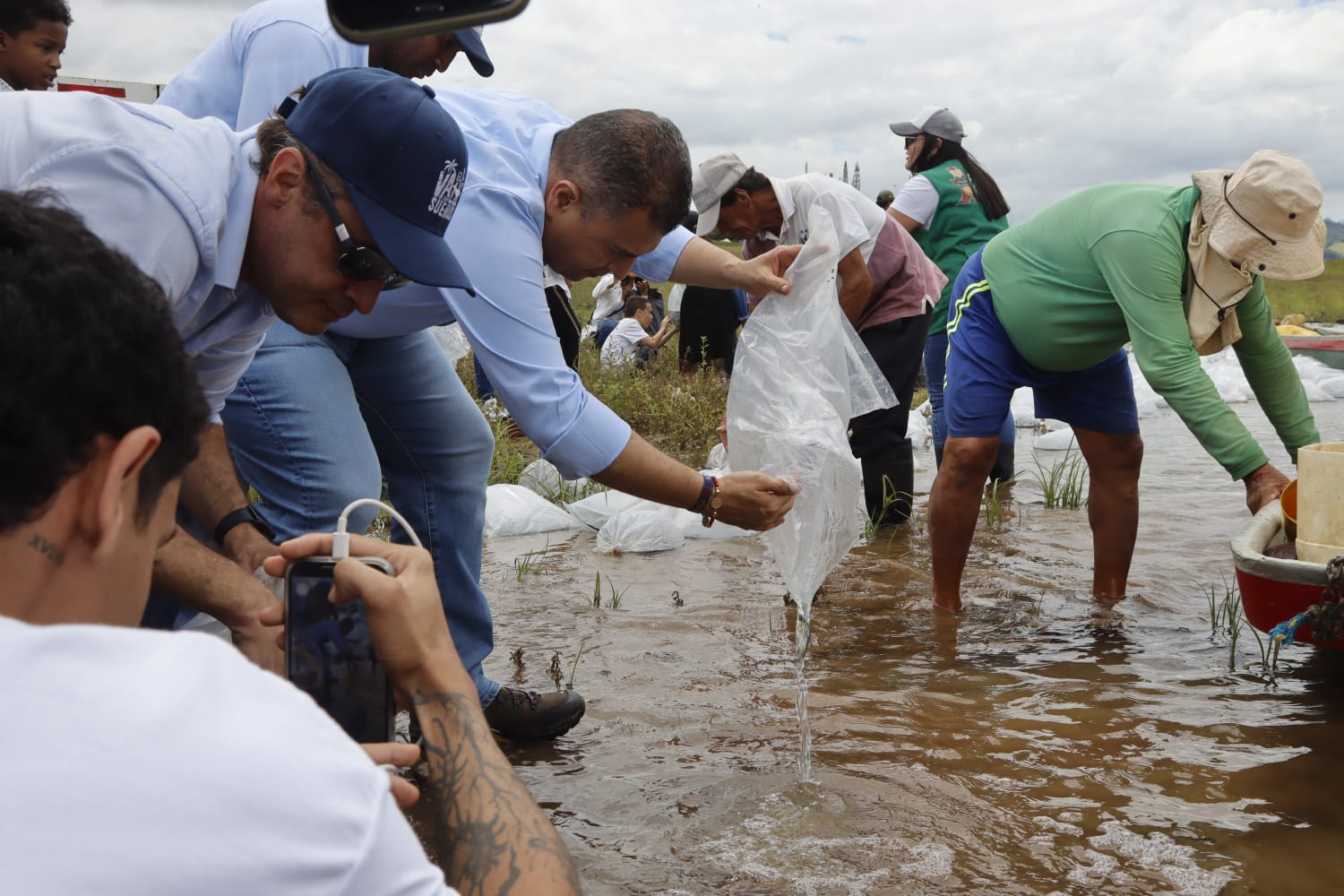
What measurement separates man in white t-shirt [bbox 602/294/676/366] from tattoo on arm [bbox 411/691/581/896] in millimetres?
7494

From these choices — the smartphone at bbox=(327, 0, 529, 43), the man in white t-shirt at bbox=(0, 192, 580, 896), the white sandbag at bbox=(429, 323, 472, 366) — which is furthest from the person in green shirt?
the white sandbag at bbox=(429, 323, 472, 366)

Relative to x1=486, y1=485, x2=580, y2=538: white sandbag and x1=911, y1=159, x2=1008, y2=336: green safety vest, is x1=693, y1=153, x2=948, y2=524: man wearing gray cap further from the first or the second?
x1=486, y1=485, x2=580, y2=538: white sandbag

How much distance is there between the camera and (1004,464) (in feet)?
20.3

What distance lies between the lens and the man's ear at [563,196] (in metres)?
2.60

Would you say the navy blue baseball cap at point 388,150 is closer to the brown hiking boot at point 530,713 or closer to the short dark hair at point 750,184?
the brown hiking boot at point 530,713

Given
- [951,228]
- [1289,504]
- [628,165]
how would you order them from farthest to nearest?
[951,228]
[1289,504]
[628,165]

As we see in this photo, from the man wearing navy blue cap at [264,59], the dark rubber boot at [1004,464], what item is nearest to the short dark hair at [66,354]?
the man wearing navy blue cap at [264,59]

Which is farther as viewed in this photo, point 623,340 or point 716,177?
point 623,340

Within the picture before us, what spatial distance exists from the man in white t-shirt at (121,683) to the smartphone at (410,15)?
0.42m

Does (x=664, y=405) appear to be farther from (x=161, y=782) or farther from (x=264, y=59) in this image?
(x=161, y=782)

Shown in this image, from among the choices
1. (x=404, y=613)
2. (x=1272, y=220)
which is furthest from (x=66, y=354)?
(x=1272, y=220)

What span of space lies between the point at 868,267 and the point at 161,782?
4.64 metres

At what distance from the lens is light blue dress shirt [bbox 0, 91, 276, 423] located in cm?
163

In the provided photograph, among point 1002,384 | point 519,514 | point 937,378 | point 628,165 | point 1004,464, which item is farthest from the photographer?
point 1004,464
